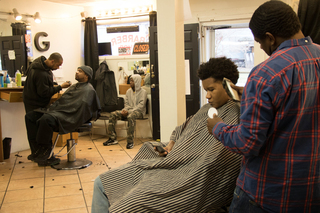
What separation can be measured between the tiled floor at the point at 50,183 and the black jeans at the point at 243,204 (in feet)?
5.70

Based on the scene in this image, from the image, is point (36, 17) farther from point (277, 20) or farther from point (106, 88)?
point (277, 20)

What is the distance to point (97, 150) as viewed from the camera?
15.2 ft

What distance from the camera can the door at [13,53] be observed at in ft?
15.4

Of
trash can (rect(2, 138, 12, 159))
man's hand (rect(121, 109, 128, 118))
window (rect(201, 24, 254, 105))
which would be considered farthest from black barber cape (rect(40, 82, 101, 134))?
window (rect(201, 24, 254, 105))

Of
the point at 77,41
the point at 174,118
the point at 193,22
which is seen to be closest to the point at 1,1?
the point at 77,41

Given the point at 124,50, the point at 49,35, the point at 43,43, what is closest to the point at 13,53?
the point at 43,43

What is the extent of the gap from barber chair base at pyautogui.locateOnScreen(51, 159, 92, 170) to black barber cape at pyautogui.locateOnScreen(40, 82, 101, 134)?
1.59ft

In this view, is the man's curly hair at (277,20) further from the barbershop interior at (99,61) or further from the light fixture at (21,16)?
the light fixture at (21,16)

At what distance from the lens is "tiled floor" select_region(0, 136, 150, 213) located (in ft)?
8.61

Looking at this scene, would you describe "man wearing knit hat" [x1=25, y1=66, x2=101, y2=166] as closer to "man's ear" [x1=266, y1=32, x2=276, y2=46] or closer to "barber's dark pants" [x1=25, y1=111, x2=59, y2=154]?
"barber's dark pants" [x1=25, y1=111, x2=59, y2=154]

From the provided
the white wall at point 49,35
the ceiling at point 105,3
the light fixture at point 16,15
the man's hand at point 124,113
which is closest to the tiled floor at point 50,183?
the white wall at point 49,35

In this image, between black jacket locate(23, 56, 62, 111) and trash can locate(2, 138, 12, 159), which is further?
trash can locate(2, 138, 12, 159)

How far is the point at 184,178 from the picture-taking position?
1.44 m

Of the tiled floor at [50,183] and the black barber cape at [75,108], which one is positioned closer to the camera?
the tiled floor at [50,183]
